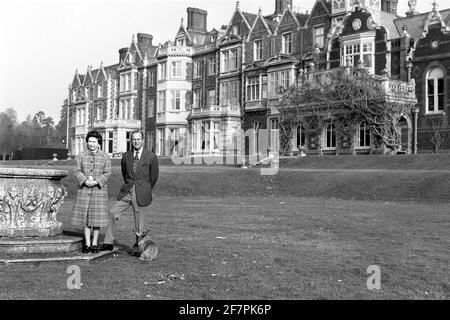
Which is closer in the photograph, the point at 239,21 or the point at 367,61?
the point at 367,61

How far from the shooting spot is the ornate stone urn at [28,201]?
372 inches

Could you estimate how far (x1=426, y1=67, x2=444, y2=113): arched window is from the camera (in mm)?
35375

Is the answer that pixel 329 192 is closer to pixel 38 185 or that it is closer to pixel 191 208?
pixel 191 208

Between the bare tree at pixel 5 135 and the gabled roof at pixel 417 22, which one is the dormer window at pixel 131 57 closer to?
the bare tree at pixel 5 135

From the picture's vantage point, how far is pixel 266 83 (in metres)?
46.8

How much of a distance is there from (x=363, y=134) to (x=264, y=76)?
39.5 feet

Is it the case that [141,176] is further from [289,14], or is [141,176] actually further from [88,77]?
[88,77]

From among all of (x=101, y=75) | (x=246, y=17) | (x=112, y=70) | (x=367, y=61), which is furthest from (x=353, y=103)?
(x=101, y=75)

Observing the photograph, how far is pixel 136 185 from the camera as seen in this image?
984 centimetres

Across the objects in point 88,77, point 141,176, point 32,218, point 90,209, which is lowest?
point 32,218

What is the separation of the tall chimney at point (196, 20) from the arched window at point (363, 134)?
27.0 meters

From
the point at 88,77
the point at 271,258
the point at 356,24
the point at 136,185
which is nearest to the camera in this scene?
the point at 271,258

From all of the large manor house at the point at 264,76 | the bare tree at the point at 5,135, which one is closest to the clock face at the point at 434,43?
the large manor house at the point at 264,76

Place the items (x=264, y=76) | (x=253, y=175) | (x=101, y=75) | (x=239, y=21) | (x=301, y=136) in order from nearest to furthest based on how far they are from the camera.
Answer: (x=253, y=175), (x=301, y=136), (x=264, y=76), (x=239, y=21), (x=101, y=75)
